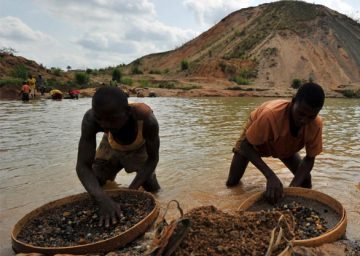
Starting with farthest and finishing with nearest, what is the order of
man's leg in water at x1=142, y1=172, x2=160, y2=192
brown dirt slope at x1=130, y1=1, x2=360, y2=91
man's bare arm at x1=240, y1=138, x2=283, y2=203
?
brown dirt slope at x1=130, y1=1, x2=360, y2=91
man's leg in water at x1=142, y1=172, x2=160, y2=192
man's bare arm at x1=240, y1=138, x2=283, y2=203

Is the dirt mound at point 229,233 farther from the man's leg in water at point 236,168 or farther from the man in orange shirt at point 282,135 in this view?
the man's leg in water at point 236,168

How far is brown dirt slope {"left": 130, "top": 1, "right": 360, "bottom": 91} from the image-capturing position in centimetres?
3200

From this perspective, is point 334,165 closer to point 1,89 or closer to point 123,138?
point 123,138

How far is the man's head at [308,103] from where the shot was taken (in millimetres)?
2961

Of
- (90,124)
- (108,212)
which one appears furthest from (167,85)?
(108,212)

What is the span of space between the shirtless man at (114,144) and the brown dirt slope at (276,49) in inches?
962

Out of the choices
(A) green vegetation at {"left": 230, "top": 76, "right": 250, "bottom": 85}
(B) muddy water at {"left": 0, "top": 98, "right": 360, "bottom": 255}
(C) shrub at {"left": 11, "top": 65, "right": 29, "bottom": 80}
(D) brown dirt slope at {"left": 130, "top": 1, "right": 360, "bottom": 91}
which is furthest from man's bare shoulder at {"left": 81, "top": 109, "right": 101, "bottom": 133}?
(A) green vegetation at {"left": 230, "top": 76, "right": 250, "bottom": 85}

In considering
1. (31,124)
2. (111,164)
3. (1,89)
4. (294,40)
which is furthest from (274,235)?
(294,40)

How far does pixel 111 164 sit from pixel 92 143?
32.1 inches

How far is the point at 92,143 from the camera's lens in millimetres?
3197

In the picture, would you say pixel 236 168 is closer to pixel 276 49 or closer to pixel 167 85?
pixel 167 85

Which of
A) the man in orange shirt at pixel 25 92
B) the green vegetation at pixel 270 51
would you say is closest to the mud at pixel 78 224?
the man in orange shirt at pixel 25 92

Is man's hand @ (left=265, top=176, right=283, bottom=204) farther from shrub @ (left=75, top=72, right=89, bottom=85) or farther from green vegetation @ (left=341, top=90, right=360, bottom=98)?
shrub @ (left=75, top=72, right=89, bottom=85)

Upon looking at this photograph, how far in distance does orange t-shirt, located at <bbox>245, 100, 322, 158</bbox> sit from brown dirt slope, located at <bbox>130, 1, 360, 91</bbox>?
80.2 ft
